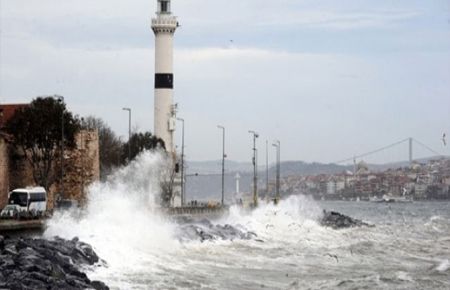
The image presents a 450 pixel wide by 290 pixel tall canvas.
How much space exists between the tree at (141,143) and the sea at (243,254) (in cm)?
1300

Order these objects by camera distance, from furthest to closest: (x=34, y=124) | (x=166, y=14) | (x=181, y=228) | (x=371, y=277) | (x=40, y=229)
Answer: (x=166, y=14), (x=34, y=124), (x=181, y=228), (x=40, y=229), (x=371, y=277)

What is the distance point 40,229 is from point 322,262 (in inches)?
448

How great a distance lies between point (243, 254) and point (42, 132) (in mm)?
20056

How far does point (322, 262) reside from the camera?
4581 cm

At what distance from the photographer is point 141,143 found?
91.1 metres

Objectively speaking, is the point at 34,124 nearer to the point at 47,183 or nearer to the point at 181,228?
the point at 47,183

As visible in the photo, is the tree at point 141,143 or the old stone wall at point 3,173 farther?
the tree at point 141,143

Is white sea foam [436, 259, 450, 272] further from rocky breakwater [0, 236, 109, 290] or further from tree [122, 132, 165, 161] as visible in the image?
tree [122, 132, 165, 161]

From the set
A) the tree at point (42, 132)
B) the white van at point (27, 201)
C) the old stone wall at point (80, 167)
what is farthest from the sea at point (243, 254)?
the tree at point (42, 132)

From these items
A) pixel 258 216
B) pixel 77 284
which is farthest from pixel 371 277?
pixel 258 216

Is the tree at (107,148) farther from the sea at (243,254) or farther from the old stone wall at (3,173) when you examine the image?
the old stone wall at (3,173)

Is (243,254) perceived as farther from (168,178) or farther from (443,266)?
(168,178)

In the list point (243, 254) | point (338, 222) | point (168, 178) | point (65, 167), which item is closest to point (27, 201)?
point (243, 254)

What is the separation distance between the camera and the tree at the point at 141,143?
8968 centimetres
